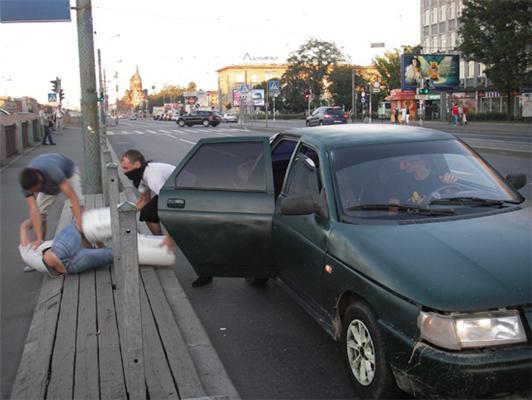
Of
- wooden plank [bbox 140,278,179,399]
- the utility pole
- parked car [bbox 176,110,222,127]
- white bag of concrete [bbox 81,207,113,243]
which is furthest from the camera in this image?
parked car [bbox 176,110,222,127]

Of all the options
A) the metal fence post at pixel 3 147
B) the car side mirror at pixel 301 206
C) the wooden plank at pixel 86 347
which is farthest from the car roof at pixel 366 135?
the metal fence post at pixel 3 147

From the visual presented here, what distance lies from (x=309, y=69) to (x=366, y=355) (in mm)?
108053

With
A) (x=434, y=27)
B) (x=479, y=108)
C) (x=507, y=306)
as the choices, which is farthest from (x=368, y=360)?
(x=434, y=27)

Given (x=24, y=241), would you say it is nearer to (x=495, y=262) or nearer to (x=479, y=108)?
(x=495, y=262)

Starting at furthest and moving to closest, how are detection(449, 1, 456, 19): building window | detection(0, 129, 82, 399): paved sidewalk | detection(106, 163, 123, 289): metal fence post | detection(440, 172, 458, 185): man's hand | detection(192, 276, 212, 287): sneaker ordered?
detection(449, 1, 456, 19): building window → detection(192, 276, 212, 287): sneaker → detection(106, 163, 123, 289): metal fence post → detection(0, 129, 82, 399): paved sidewalk → detection(440, 172, 458, 185): man's hand

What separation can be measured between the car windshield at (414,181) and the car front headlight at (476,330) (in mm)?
1080

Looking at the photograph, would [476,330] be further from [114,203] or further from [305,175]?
[114,203]

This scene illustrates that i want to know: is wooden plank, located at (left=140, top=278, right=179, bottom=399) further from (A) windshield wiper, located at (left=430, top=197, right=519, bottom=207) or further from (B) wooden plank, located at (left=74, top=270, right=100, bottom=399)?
(A) windshield wiper, located at (left=430, top=197, right=519, bottom=207)

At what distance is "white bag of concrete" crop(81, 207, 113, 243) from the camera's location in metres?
6.50

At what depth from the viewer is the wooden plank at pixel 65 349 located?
3744 mm

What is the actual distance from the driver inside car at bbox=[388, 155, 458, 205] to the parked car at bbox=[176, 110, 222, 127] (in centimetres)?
5557

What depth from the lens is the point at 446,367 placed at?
9.84ft

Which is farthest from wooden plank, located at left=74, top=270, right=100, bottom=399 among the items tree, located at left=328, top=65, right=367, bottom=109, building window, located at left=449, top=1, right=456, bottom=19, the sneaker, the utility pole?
tree, located at left=328, top=65, right=367, bottom=109

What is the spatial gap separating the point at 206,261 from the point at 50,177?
2150 mm
